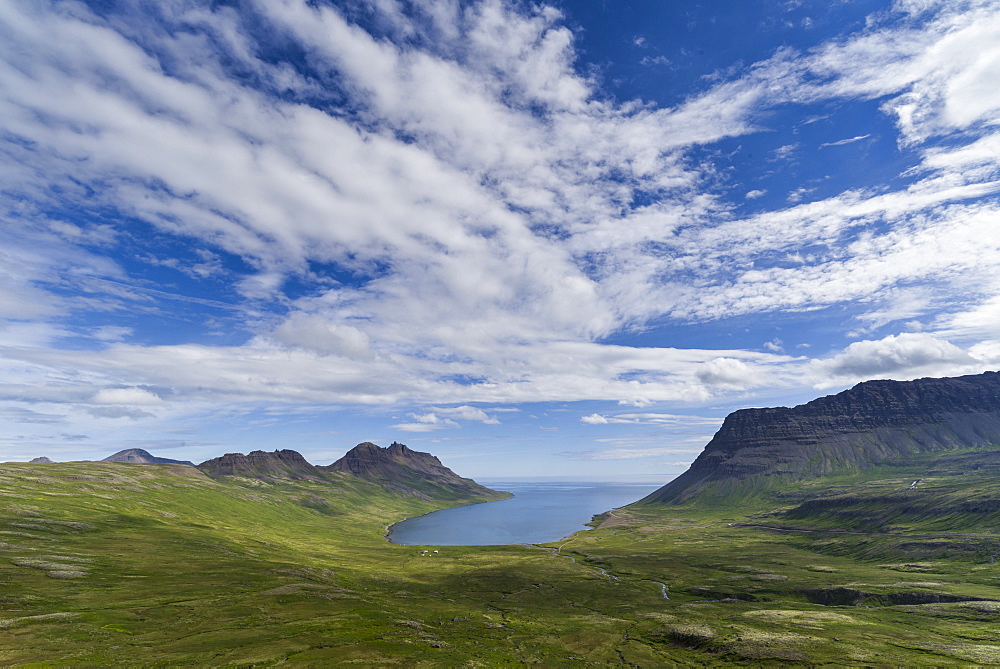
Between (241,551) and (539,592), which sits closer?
(539,592)

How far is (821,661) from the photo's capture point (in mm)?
89062

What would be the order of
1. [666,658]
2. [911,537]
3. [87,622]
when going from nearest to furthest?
[87,622] < [666,658] < [911,537]

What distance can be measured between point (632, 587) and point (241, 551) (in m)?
157

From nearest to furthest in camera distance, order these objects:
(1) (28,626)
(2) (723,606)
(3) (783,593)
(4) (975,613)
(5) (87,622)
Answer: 1. (1) (28,626)
2. (5) (87,622)
3. (4) (975,613)
4. (2) (723,606)
5. (3) (783,593)

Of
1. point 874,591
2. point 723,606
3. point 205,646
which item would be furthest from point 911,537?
point 205,646

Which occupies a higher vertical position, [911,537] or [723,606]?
[911,537]

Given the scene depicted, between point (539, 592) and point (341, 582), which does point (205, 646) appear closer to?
point (341, 582)

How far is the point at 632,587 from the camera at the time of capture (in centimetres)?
16612

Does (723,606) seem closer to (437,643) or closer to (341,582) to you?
(437,643)

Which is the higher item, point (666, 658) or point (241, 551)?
point (241, 551)


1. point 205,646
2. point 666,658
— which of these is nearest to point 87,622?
point 205,646

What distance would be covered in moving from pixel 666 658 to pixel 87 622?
122 m

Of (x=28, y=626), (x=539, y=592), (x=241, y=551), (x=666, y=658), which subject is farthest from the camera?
(x=241, y=551)

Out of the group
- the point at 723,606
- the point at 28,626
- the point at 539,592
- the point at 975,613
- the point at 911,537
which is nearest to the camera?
the point at 28,626
